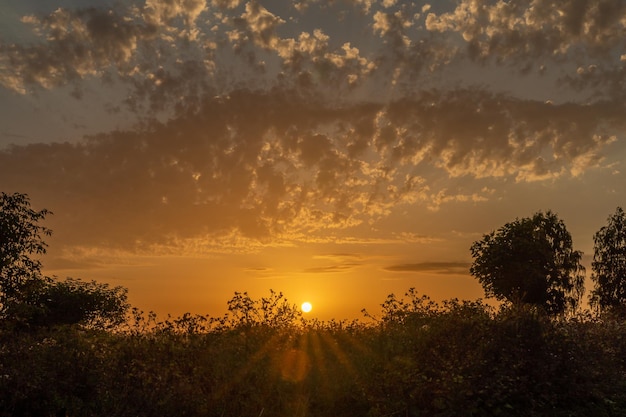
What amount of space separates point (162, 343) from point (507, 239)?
3299 cm

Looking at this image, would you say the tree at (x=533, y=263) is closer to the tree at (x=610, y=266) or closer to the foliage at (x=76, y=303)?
the tree at (x=610, y=266)

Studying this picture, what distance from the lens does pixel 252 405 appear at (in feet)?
36.0

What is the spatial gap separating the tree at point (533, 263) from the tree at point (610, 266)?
2.62m

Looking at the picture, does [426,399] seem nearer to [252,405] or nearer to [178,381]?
[252,405]

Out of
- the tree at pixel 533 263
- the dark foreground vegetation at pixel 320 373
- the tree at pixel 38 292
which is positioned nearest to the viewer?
the dark foreground vegetation at pixel 320 373

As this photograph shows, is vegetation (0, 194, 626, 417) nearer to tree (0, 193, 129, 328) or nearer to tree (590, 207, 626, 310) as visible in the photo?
tree (0, 193, 129, 328)

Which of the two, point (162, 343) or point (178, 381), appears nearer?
point (178, 381)

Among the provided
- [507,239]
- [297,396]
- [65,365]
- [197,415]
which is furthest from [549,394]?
[507,239]

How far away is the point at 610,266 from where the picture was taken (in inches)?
1665

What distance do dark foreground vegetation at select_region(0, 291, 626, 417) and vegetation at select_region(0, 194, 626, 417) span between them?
0.03 metres

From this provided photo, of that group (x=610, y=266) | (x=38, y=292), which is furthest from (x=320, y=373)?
(x=610, y=266)

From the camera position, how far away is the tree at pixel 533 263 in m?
38.8

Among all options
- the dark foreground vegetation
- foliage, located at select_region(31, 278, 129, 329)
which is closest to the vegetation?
the dark foreground vegetation

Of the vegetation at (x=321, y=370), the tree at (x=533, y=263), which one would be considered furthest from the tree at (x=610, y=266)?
the vegetation at (x=321, y=370)
